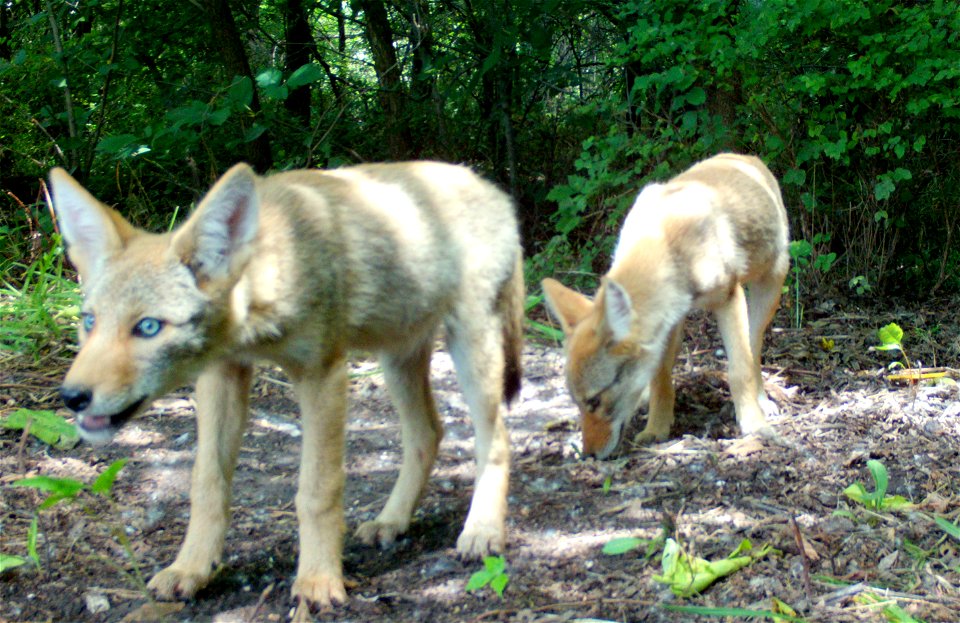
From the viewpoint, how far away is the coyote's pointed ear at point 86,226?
3547 mm

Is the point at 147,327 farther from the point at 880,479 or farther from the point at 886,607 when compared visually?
the point at 880,479

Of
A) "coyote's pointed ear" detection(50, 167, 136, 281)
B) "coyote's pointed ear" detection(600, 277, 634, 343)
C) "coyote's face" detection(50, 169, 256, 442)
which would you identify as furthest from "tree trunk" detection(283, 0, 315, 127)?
"coyote's face" detection(50, 169, 256, 442)

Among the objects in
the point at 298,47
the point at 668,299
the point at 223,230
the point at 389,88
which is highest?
the point at 298,47

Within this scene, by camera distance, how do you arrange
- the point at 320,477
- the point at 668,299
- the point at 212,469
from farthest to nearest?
the point at 668,299
the point at 212,469
the point at 320,477

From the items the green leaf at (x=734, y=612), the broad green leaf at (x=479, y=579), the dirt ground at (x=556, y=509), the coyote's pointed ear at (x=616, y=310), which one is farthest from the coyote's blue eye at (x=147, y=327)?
the coyote's pointed ear at (x=616, y=310)

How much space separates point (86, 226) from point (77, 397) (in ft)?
2.53

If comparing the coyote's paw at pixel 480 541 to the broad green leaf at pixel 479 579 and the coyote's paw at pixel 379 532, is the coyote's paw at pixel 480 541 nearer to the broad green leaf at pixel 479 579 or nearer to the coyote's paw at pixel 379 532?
the coyote's paw at pixel 379 532

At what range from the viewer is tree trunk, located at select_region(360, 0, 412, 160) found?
10477mm

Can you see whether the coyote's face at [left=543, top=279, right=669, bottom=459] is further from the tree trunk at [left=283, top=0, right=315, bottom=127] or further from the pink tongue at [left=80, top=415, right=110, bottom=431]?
the tree trunk at [left=283, top=0, right=315, bottom=127]

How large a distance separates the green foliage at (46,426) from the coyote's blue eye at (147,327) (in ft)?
4.77

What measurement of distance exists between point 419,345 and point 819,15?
4176 millimetres

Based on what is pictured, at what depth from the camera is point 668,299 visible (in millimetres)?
5477

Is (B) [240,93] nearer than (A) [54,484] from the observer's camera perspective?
No

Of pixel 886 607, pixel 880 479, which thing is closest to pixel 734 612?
pixel 886 607
